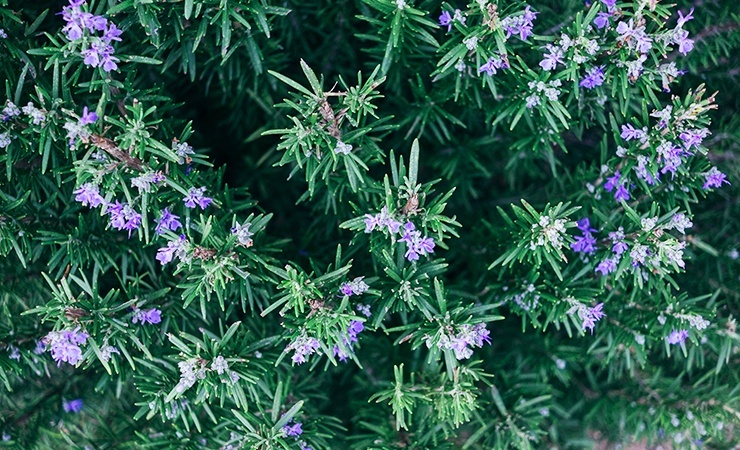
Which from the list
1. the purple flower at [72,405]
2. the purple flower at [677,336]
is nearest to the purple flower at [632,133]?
the purple flower at [677,336]

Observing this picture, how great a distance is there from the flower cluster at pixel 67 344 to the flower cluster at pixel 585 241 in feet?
5.61

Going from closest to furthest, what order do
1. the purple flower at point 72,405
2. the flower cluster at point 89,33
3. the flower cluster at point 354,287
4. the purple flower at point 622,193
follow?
the flower cluster at point 89,33 < the flower cluster at point 354,287 < the purple flower at point 622,193 < the purple flower at point 72,405

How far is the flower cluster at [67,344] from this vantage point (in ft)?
5.88

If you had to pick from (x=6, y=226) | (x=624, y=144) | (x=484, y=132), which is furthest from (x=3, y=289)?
(x=624, y=144)

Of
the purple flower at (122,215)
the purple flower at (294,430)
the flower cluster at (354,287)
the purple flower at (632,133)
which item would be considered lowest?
the purple flower at (294,430)

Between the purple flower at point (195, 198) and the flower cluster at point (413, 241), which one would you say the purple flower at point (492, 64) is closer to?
the flower cluster at point (413, 241)

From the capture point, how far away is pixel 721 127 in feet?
8.64

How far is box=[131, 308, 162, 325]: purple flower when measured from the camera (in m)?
2.12

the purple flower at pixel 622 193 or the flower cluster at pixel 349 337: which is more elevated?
the purple flower at pixel 622 193

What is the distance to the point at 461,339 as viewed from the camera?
1938 mm

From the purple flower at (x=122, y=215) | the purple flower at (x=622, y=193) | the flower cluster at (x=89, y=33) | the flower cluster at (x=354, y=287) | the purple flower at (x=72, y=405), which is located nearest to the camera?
the flower cluster at (x=89, y=33)

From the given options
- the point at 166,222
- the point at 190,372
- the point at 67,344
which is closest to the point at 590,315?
the point at 190,372

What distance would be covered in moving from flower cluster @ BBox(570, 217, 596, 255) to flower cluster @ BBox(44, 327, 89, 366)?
67.3 inches

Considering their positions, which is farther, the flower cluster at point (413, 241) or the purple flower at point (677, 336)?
the purple flower at point (677, 336)
